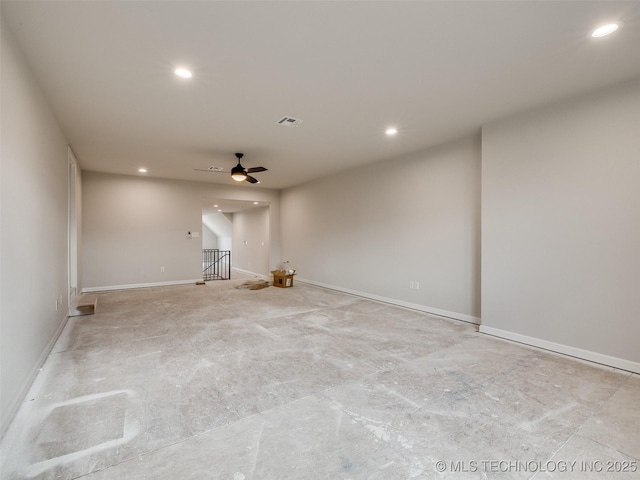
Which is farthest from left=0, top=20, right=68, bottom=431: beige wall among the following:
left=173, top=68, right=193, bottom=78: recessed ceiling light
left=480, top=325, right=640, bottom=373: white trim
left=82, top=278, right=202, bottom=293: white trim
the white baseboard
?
left=480, top=325, right=640, bottom=373: white trim

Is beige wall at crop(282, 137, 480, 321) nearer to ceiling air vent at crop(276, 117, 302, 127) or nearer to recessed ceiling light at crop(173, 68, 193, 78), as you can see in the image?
ceiling air vent at crop(276, 117, 302, 127)

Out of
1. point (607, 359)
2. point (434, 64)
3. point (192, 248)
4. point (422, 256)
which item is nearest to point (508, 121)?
point (434, 64)

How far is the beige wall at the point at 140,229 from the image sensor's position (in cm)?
659

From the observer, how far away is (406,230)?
17.2 feet

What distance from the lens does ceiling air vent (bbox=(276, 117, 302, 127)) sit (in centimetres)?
373

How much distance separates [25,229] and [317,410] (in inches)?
105

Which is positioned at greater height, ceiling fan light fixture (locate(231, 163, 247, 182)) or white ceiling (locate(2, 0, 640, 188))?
white ceiling (locate(2, 0, 640, 188))

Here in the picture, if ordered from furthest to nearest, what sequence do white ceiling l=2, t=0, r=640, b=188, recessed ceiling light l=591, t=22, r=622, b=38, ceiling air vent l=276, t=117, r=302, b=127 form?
ceiling air vent l=276, t=117, r=302, b=127, recessed ceiling light l=591, t=22, r=622, b=38, white ceiling l=2, t=0, r=640, b=188

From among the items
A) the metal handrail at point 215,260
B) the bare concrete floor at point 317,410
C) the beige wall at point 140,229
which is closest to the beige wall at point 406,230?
the bare concrete floor at point 317,410

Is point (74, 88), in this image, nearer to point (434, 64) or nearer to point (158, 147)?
point (158, 147)

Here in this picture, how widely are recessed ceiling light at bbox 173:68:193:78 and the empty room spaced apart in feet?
0.06

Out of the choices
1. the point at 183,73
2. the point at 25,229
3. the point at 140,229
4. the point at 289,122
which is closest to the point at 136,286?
the point at 140,229

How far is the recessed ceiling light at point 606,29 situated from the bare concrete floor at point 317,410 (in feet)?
8.86

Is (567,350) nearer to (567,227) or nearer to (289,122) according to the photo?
(567,227)
